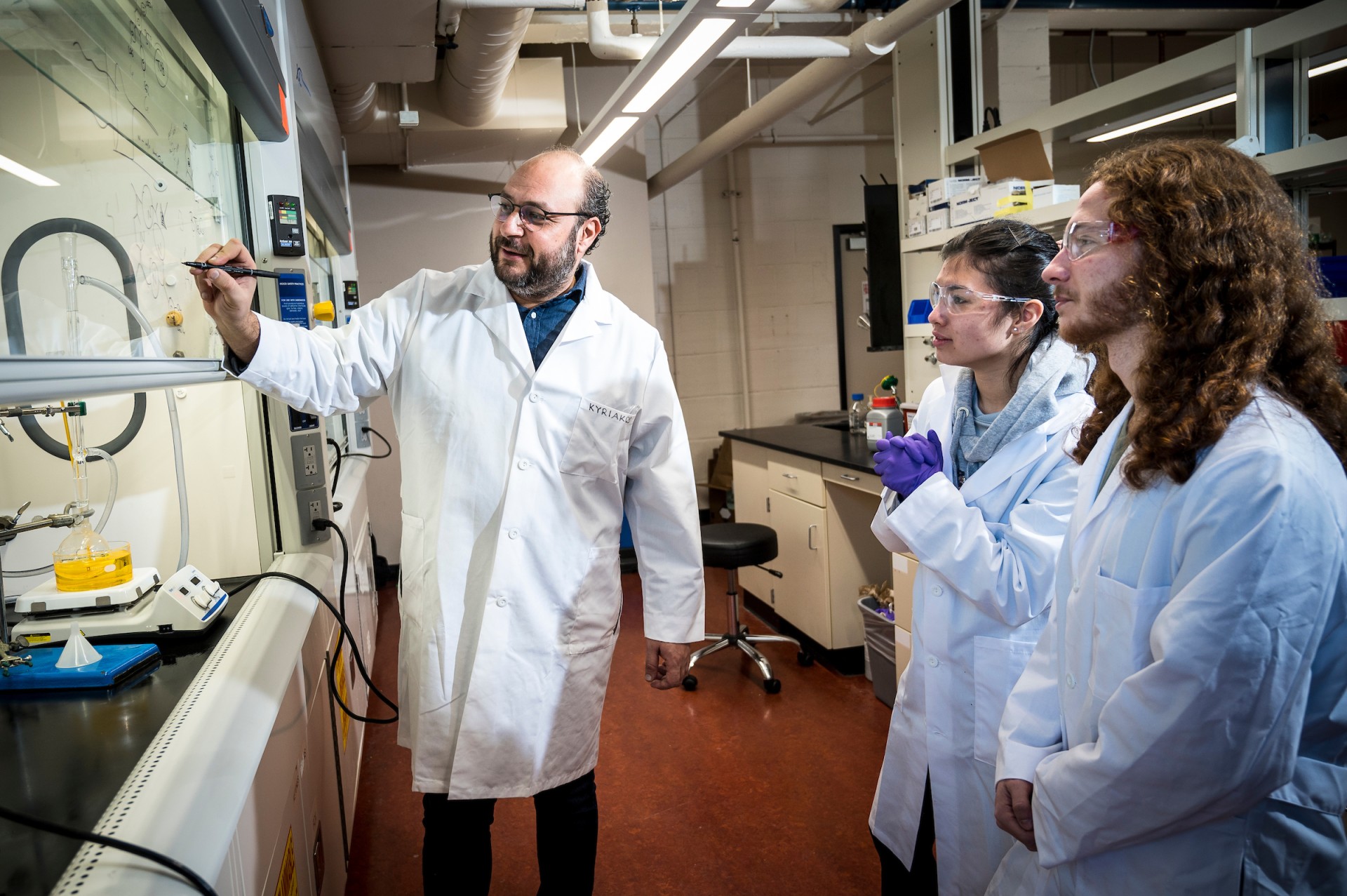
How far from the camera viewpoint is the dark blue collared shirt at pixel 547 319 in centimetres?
169

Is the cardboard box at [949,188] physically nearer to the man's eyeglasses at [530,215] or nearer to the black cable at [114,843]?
the man's eyeglasses at [530,215]

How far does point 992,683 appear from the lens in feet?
4.49

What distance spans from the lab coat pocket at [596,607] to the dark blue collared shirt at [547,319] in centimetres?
41

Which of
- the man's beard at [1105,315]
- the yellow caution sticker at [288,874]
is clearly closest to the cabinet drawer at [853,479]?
the man's beard at [1105,315]

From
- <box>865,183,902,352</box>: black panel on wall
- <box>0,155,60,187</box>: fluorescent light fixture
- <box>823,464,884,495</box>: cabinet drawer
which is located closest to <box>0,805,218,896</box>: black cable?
<box>0,155,60,187</box>: fluorescent light fixture

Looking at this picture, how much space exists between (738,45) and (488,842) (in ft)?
9.57

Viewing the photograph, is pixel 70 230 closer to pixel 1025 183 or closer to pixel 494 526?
pixel 494 526

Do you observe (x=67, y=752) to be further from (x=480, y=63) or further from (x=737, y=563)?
(x=480, y=63)

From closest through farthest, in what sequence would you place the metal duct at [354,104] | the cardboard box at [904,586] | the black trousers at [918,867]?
the black trousers at [918,867], the cardboard box at [904,586], the metal duct at [354,104]

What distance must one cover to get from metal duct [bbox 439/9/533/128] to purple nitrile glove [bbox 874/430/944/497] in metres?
2.42

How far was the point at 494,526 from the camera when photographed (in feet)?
5.13

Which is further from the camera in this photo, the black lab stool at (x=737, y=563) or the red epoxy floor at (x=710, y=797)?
the black lab stool at (x=737, y=563)

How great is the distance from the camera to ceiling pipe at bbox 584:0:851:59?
10.3 feet

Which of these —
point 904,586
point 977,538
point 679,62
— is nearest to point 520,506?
point 977,538
